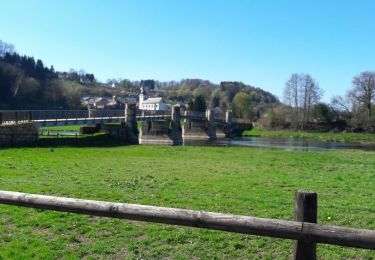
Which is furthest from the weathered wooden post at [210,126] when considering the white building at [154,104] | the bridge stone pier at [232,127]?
the white building at [154,104]

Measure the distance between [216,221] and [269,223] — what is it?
59cm

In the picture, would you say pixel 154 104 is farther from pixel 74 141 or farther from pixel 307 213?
pixel 307 213

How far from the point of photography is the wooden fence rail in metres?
4.09

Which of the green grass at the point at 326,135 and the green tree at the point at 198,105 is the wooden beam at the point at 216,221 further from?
the green tree at the point at 198,105

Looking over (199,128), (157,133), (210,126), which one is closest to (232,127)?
(210,126)

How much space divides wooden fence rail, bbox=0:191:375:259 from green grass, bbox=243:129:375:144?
78.5 m

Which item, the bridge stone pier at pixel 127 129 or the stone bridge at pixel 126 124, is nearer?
the stone bridge at pixel 126 124

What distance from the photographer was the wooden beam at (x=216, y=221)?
4093 mm

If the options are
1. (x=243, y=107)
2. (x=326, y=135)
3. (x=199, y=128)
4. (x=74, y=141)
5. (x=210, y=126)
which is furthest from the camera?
(x=243, y=107)

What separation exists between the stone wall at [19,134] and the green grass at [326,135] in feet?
198

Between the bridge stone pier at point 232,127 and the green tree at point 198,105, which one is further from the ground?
the green tree at point 198,105

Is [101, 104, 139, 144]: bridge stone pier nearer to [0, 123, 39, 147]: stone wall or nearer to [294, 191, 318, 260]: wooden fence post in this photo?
[0, 123, 39, 147]: stone wall

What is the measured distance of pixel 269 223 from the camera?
439cm

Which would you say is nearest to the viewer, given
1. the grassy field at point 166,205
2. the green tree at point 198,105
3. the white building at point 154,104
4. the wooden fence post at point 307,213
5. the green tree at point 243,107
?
the wooden fence post at point 307,213
